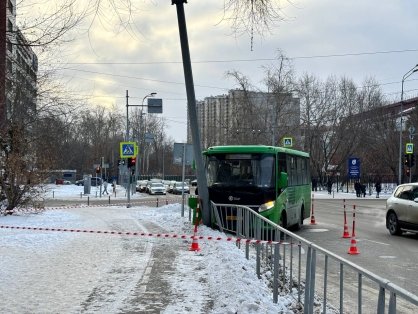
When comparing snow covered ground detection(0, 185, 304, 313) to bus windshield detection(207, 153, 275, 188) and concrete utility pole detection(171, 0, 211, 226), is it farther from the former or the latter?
bus windshield detection(207, 153, 275, 188)

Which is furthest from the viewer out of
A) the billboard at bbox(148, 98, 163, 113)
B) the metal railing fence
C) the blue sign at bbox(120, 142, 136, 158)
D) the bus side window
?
the billboard at bbox(148, 98, 163, 113)

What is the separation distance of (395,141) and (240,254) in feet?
190

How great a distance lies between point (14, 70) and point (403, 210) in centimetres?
1228

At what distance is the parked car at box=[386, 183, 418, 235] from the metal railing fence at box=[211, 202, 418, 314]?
768 cm

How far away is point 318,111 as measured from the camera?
63.1 m

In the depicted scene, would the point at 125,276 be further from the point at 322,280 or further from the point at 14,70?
the point at 14,70

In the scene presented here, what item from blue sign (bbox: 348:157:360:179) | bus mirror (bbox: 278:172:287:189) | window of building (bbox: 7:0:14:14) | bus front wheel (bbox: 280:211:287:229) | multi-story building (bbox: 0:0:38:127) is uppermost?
window of building (bbox: 7:0:14:14)

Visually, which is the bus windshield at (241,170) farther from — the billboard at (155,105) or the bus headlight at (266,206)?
the billboard at (155,105)

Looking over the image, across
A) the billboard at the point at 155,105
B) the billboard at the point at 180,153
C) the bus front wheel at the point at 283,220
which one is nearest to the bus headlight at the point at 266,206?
the bus front wheel at the point at 283,220

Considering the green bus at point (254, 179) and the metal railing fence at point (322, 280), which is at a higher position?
the green bus at point (254, 179)

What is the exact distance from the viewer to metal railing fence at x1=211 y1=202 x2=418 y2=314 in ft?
12.4

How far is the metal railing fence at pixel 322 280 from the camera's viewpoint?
3770 mm

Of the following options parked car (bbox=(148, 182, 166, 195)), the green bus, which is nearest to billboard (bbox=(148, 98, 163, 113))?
the green bus

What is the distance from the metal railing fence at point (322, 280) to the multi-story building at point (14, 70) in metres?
5.36
